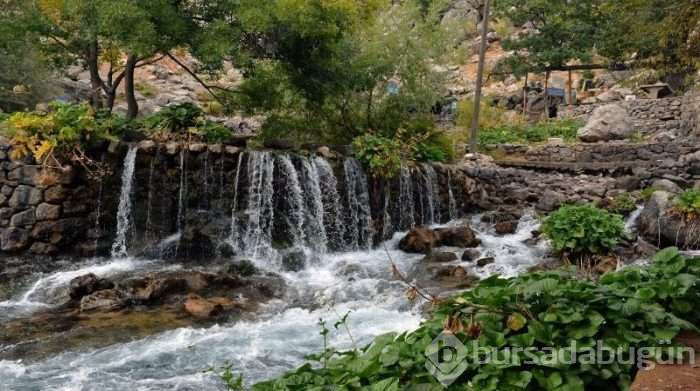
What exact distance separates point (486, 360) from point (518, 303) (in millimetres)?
424

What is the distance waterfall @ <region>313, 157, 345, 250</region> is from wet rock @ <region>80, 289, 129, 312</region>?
401 centimetres

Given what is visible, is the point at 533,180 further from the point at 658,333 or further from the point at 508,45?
the point at 658,333

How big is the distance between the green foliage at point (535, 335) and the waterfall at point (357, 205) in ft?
23.4

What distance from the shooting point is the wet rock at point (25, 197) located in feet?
27.2

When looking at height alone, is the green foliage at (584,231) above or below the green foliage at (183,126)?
below

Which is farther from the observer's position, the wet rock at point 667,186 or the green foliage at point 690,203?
the wet rock at point 667,186

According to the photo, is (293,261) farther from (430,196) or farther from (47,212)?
(430,196)

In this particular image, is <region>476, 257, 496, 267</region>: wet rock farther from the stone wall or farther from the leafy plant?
the stone wall

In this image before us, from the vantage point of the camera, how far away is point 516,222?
10.9 meters

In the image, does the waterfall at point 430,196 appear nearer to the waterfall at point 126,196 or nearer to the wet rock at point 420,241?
the wet rock at point 420,241

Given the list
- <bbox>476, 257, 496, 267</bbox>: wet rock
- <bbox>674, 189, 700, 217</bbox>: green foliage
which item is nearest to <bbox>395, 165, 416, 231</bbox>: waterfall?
<bbox>476, 257, 496, 267</bbox>: wet rock

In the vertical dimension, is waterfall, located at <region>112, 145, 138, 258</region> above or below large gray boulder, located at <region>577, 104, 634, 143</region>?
below

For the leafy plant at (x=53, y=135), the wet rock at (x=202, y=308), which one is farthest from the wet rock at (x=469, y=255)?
the leafy plant at (x=53, y=135)

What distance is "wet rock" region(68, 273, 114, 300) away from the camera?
21.2 feet
